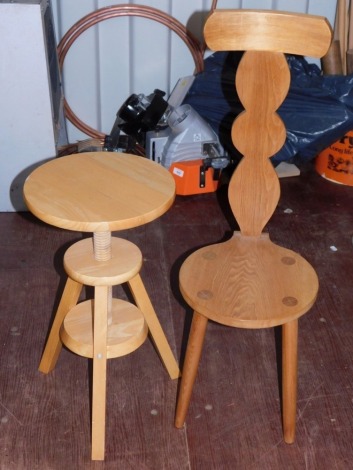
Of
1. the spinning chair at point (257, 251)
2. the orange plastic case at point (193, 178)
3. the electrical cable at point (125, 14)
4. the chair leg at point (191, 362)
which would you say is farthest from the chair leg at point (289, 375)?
the electrical cable at point (125, 14)

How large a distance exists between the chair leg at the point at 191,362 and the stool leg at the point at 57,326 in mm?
318

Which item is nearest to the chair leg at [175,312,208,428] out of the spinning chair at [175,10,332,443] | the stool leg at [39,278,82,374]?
the spinning chair at [175,10,332,443]

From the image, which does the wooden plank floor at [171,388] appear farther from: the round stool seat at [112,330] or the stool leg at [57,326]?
the round stool seat at [112,330]

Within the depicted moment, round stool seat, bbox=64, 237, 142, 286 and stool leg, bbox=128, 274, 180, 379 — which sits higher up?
round stool seat, bbox=64, 237, 142, 286

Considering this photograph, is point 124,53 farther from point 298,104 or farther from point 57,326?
point 57,326

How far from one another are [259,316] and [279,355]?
0.51m

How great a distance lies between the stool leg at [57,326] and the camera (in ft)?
5.19

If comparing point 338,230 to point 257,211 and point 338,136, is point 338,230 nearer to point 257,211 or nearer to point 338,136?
point 338,136

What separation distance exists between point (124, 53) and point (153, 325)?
1614 mm

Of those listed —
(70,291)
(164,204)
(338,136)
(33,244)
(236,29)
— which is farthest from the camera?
(338,136)

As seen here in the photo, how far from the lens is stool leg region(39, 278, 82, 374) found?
1.58 metres

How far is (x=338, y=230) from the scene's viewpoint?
2.43 metres

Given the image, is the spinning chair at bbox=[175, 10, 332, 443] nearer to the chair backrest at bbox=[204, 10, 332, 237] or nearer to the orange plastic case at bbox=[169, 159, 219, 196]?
the chair backrest at bbox=[204, 10, 332, 237]

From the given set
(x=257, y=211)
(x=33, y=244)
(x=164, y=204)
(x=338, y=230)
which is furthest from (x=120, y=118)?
(x=164, y=204)
